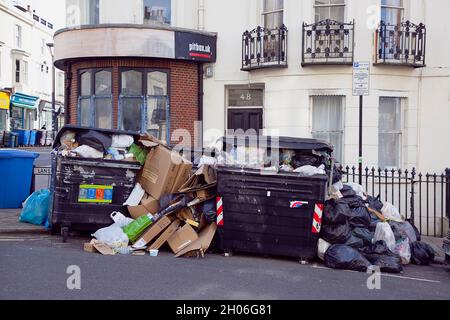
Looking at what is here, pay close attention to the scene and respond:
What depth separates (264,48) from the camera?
13.4 m

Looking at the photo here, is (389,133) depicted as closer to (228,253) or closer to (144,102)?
(144,102)

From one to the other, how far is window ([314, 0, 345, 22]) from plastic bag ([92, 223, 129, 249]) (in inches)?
298

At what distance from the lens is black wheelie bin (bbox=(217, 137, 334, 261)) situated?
792cm

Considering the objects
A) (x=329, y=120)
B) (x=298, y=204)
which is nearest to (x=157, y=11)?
(x=329, y=120)

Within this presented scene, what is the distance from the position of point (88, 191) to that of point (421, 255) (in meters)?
5.36

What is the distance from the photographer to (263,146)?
861 cm

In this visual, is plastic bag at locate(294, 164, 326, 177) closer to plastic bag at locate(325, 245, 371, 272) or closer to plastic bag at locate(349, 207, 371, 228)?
plastic bag at locate(349, 207, 371, 228)

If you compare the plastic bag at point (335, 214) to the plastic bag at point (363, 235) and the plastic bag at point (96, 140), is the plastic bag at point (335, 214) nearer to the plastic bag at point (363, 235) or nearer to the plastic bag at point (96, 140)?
the plastic bag at point (363, 235)

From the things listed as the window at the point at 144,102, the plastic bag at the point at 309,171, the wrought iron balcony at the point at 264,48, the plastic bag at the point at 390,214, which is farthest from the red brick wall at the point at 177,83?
the plastic bag at the point at 309,171

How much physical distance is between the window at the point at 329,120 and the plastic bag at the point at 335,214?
17.1ft

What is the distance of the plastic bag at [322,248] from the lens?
795 cm

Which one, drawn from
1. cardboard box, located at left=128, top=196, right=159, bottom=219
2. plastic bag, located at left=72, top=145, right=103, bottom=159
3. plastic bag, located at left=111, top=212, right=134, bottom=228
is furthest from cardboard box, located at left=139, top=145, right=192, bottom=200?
plastic bag, located at left=72, top=145, right=103, bottom=159
